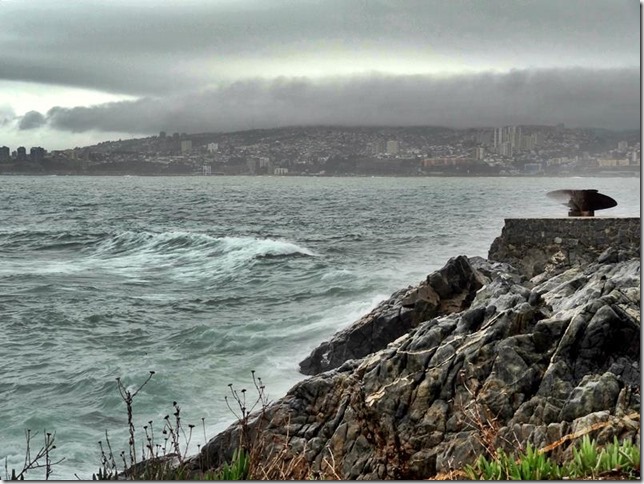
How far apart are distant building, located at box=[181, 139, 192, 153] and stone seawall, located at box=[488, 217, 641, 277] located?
6398 mm

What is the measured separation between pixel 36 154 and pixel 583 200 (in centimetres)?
852

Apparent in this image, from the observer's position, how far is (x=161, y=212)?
168 ft

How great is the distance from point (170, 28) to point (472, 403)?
4.53 m

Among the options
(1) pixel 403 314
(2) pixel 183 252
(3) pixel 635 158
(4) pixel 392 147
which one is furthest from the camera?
(2) pixel 183 252

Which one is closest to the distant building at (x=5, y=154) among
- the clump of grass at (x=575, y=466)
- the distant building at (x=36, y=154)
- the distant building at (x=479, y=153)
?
the distant building at (x=36, y=154)

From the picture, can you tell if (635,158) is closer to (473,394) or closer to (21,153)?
(473,394)

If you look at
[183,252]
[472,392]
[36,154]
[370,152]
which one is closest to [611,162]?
[370,152]

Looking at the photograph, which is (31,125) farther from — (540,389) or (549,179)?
(549,179)

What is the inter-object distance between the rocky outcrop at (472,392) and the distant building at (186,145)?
A: 456 centimetres

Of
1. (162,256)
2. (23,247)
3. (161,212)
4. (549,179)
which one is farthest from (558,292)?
(161,212)

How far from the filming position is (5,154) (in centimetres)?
1175

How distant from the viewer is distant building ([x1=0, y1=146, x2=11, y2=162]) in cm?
1110

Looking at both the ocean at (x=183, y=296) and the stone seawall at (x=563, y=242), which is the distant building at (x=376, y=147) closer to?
the ocean at (x=183, y=296)

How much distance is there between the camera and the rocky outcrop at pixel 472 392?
6465 millimetres
